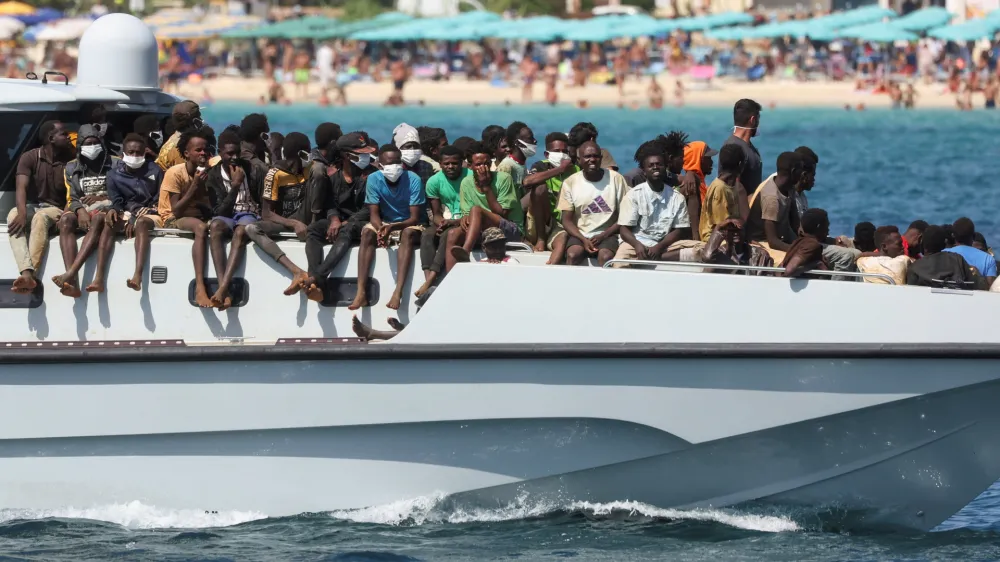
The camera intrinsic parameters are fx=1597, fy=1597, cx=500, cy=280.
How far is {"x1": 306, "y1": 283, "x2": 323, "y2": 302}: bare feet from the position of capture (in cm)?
1054

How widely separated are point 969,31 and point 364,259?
62.0 metres

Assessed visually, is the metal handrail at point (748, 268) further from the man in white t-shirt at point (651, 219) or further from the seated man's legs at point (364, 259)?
Result: the seated man's legs at point (364, 259)

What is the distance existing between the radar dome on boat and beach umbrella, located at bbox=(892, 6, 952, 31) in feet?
200

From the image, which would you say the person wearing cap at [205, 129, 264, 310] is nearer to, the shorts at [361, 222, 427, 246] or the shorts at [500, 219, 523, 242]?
the shorts at [361, 222, 427, 246]

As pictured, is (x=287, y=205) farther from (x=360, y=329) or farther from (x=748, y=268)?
(x=748, y=268)

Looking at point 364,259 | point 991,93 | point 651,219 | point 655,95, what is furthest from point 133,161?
point 991,93

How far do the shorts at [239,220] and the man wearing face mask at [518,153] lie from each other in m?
1.70

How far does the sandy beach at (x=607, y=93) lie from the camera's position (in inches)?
2662

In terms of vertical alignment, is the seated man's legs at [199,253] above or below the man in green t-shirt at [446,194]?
below

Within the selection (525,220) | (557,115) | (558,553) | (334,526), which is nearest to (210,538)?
(334,526)

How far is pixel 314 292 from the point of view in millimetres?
10547

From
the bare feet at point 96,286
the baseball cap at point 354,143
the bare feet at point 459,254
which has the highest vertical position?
the baseball cap at point 354,143

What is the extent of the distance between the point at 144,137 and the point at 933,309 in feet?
18.4

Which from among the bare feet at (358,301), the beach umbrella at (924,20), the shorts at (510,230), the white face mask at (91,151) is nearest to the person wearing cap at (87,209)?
the white face mask at (91,151)
